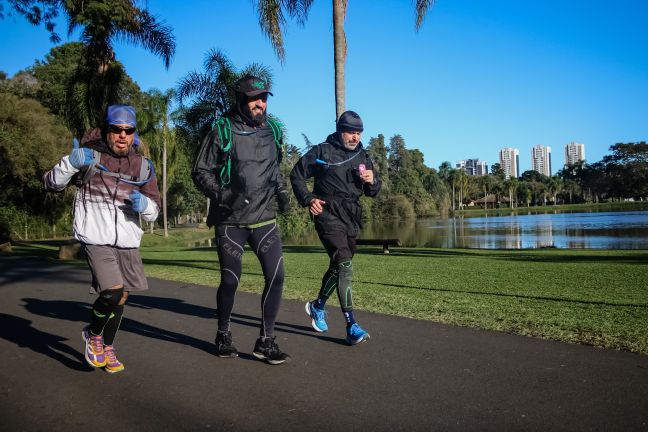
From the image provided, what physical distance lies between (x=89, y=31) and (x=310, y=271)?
36.5ft

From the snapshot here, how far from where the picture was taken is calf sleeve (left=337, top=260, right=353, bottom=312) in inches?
197

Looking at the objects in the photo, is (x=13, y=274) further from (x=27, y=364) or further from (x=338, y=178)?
(x=338, y=178)

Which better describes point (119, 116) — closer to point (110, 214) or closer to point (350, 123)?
point (110, 214)

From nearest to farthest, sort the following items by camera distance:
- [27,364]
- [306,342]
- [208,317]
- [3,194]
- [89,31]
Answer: [27,364], [306,342], [208,317], [89,31], [3,194]

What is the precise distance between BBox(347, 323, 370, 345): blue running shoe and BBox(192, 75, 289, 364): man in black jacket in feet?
2.31

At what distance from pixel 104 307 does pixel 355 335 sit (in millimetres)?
2079

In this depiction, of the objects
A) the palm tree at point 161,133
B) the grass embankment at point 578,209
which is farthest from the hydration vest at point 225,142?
the grass embankment at point 578,209

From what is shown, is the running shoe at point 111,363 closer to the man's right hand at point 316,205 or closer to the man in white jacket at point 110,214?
the man in white jacket at point 110,214

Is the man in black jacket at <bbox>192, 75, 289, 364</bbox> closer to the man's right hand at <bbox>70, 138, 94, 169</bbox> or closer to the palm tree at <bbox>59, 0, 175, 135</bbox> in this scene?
the man's right hand at <bbox>70, 138, 94, 169</bbox>

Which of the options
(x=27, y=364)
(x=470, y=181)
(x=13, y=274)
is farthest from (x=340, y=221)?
(x=470, y=181)

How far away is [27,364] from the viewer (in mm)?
4375

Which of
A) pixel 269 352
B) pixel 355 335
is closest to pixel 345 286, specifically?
pixel 355 335

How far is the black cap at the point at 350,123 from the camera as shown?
510 centimetres

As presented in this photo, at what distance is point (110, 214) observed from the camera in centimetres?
409
